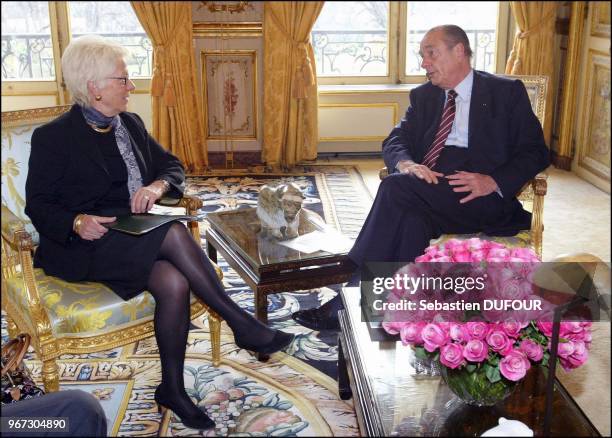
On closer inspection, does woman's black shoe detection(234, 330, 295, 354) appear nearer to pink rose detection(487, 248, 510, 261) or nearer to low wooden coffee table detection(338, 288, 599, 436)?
low wooden coffee table detection(338, 288, 599, 436)

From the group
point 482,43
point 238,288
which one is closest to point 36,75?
point 238,288

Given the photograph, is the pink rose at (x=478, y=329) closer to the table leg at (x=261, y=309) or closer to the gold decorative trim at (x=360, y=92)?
the table leg at (x=261, y=309)

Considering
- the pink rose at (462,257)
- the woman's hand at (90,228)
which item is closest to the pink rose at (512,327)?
the pink rose at (462,257)

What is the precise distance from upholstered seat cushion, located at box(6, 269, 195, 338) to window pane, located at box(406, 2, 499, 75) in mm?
4250

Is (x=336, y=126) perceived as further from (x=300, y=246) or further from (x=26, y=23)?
(x=300, y=246)

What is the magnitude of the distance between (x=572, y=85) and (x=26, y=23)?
4.47 meters

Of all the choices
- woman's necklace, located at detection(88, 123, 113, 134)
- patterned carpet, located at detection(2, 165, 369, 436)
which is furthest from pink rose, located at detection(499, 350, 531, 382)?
woman's necklace, located at detection(88, 123, 113, 134)

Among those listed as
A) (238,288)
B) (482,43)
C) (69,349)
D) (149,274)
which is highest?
(482,43)

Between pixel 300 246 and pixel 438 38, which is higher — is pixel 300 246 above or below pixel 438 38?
below

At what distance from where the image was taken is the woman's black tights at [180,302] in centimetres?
239

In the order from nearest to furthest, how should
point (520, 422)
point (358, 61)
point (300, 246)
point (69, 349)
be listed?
point (520, 422) < point (69, 349) < point (300, 246) < point (358, 61)

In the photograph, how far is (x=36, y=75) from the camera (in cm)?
587

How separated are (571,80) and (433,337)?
4.61 metres

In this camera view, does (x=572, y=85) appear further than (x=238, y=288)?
Yes
